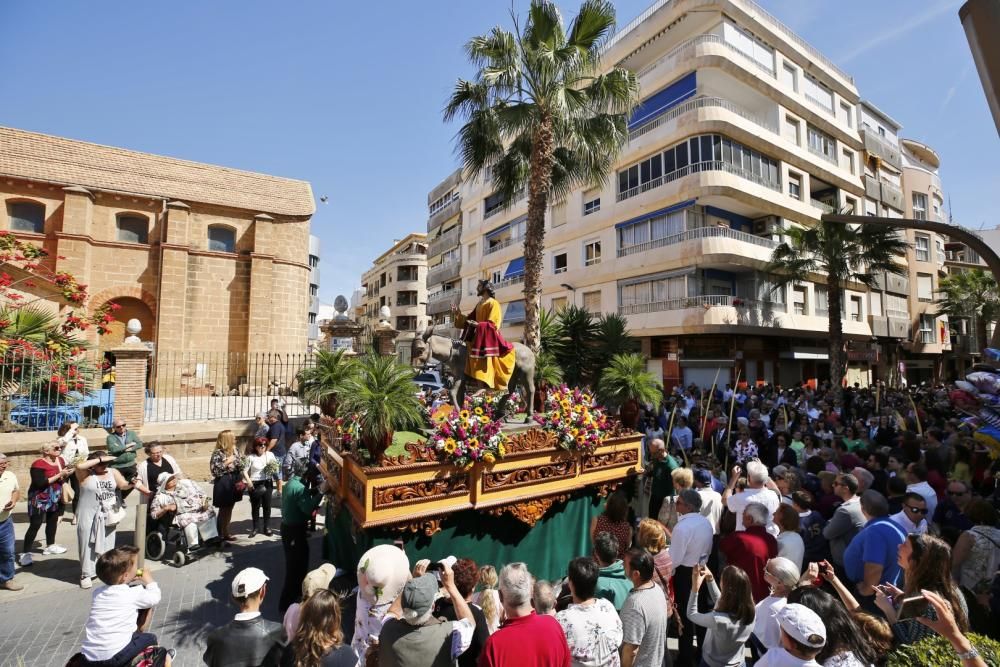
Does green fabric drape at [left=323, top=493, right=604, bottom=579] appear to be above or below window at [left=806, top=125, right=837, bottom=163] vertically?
below

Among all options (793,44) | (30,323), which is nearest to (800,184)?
(793,44)

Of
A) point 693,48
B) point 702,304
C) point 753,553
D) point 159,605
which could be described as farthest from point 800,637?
point 693,48

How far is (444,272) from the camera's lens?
4053 centimetres

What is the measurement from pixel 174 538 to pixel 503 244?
28.4 m

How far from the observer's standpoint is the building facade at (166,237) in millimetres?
19641

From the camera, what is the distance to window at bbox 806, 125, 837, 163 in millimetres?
25781

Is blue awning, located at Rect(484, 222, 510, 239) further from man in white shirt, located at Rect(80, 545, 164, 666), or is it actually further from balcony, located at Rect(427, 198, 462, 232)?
man in white shirt, located at Rect(80, 545, 164, 666)

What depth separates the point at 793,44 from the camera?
24719 mm

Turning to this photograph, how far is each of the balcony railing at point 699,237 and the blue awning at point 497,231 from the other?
11124 millimetres

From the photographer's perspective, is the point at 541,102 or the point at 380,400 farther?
the point at 541,102

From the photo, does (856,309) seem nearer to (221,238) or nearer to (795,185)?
(795,185)

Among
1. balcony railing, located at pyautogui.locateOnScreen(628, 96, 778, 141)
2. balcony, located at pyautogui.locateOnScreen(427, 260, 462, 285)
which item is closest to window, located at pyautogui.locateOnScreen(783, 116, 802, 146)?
balcony railing, located at pyautogui.locateOnScreen(628, 96, 778, 141)

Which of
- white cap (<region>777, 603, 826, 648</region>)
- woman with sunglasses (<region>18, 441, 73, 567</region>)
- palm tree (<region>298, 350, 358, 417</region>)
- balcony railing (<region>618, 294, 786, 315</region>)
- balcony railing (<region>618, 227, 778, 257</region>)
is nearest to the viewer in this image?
white cap (<region>777, 603, 826, 648</region>)

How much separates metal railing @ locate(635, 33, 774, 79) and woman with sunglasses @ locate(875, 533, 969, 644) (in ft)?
74.1
